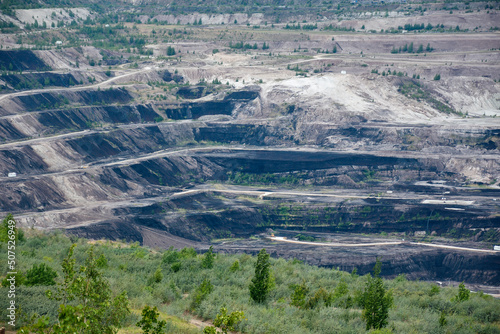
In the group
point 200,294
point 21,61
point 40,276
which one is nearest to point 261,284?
point 200,294

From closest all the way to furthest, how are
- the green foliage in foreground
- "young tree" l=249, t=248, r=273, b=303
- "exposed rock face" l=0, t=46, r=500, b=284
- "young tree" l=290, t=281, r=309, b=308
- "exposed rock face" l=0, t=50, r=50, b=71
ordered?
the green foliage in foreground → "young tree" l=290, t=281, r=309, b=308 → "young tree" l=249, t=248, r=273, b=303 → "exposed rock face" l=0, t=46, r=500, b=284 → "exposed rock face" l=0, t=50, r=50, b=71

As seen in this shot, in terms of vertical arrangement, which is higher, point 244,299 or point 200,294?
point 200,294

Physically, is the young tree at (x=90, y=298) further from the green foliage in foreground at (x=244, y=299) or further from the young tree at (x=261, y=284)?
the young tree at (x=261, y=284)

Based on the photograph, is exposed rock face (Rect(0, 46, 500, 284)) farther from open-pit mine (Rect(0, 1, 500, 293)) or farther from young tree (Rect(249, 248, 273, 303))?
young tree (Rect(249, 248, 273, 303))

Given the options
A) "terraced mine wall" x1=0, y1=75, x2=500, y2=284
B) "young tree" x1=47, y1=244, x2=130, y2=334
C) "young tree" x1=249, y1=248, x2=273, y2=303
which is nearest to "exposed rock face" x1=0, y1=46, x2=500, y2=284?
"terraced mine wall" x1=0, y1=75, x2=500, y2=284

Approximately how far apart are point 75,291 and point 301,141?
7756 centimetres

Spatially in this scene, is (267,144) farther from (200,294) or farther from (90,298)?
(90,298)

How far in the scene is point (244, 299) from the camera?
2423 centimetres

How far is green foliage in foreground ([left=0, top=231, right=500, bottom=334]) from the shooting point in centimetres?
1934

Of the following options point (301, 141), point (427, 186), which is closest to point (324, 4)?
point (301, 141)

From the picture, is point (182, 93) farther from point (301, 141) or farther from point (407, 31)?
point (407, 31)

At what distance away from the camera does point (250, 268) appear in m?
32.3

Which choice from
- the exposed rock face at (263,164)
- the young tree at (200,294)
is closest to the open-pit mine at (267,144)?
the exposed rock face at (263,164)

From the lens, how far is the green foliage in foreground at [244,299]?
762 inches
